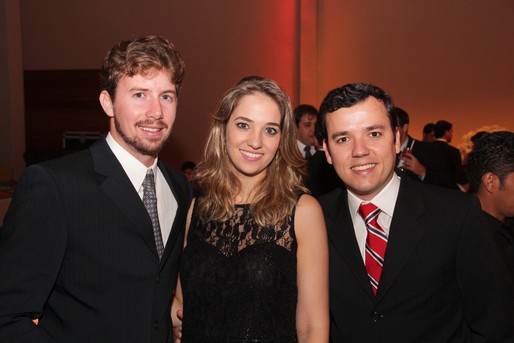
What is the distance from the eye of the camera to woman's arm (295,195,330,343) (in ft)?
6.37

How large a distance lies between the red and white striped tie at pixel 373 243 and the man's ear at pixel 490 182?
0.82 meters

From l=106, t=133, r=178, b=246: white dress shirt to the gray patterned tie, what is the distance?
0.06 ft

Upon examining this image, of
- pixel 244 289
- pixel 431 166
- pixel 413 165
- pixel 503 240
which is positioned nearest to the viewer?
pixel 244 289

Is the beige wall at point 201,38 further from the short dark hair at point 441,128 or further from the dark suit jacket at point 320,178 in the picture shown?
the dark suit jacket at point 320,178

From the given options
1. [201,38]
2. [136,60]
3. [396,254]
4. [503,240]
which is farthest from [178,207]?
[201,38]

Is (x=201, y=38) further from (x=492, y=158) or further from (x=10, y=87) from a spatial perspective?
(x=492, y=158)

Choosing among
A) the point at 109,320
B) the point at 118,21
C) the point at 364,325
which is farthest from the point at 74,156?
the point at 118,21

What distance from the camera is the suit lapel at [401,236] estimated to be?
5.92 feet

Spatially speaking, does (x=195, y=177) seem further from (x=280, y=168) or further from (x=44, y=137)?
(x=44, y=137)

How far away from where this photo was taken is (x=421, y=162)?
4.59m

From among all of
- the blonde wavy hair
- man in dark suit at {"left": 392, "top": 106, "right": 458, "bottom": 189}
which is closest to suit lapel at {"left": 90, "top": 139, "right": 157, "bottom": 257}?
the blonde wavy hair

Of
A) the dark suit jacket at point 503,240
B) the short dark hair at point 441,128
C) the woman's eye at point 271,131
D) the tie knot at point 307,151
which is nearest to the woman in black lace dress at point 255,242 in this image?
the woman's eye at point 271,131

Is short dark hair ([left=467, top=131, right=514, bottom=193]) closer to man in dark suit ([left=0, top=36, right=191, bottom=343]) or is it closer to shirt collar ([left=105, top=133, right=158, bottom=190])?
man in dark suit ([left=0, top=36, right=191, bottom=343])

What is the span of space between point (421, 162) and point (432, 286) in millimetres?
2957
